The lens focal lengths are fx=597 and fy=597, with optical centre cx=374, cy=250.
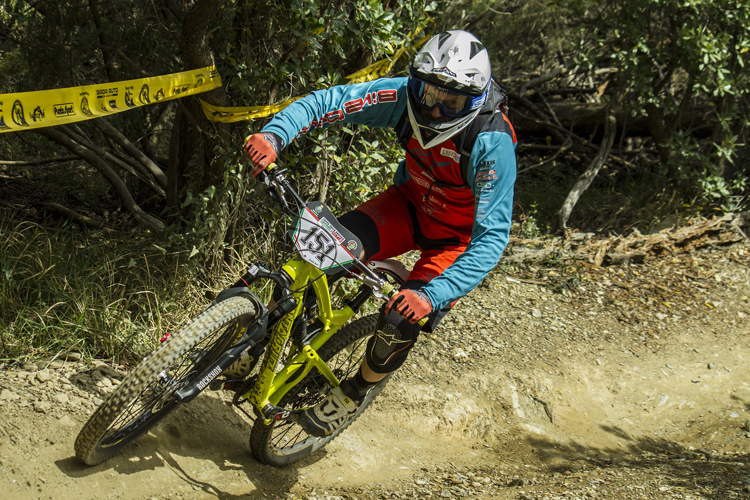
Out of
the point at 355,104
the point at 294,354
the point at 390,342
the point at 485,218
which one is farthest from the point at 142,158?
the point at 485,218

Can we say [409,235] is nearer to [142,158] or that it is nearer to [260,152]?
[260,152]

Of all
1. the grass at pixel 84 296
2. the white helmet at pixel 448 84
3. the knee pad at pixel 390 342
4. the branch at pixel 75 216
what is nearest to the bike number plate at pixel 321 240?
the knee pad at pixel 390 342

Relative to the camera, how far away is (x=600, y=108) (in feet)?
26.1

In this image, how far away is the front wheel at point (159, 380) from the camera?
99.5 inches

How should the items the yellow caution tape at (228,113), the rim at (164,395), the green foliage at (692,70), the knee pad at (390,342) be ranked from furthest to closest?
the green foliage at (692,70) < the yellow caution tape at (228,113) < the knee pad at (390,342) < the rim at (164,395)

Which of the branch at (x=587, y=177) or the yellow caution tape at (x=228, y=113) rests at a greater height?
the yellow caution tape at (x=228, y=113)

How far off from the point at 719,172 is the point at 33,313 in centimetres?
734

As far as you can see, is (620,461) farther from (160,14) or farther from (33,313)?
(160,14)

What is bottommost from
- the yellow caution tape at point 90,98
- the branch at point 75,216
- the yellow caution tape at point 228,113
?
the branch at point 75,216

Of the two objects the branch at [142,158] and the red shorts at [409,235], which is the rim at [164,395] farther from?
the branch at [142,158]

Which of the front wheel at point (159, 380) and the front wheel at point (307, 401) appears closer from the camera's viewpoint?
the front wheel at point (159, 380)

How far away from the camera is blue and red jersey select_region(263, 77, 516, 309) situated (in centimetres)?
276

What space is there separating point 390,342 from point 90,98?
202 centimetres

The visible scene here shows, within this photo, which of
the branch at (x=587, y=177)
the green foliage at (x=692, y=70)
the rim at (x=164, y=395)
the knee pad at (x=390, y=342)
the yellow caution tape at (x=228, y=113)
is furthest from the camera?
the branch at (x=587, y=177)
